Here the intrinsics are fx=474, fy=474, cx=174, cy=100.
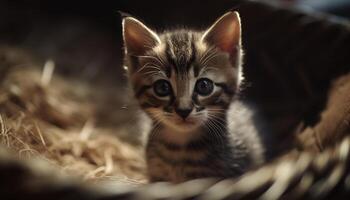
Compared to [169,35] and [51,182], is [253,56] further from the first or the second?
[51,182]

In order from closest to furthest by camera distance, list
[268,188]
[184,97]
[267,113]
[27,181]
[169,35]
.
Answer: [27,181]
[268,188]
[184,97]
[169,35]
[267,113]

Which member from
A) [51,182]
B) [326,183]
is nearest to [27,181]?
[51,182]

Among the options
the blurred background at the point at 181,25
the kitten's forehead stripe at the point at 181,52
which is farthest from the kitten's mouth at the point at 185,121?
the blurred background at the point at 181,25

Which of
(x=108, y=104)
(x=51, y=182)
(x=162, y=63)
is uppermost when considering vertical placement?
(x=108, y=104)

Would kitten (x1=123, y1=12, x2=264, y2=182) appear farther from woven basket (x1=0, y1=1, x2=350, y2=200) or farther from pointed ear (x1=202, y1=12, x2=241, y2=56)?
→ woven basket (x1=0, y1=1, x2=350, y2=200)

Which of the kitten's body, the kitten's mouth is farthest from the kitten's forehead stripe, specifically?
the kitten's body

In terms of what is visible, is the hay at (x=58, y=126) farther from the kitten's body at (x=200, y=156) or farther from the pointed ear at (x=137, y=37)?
the pointed ear at (x=137, y=37)

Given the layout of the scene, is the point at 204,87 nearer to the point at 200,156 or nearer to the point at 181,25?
the point at 200,156
